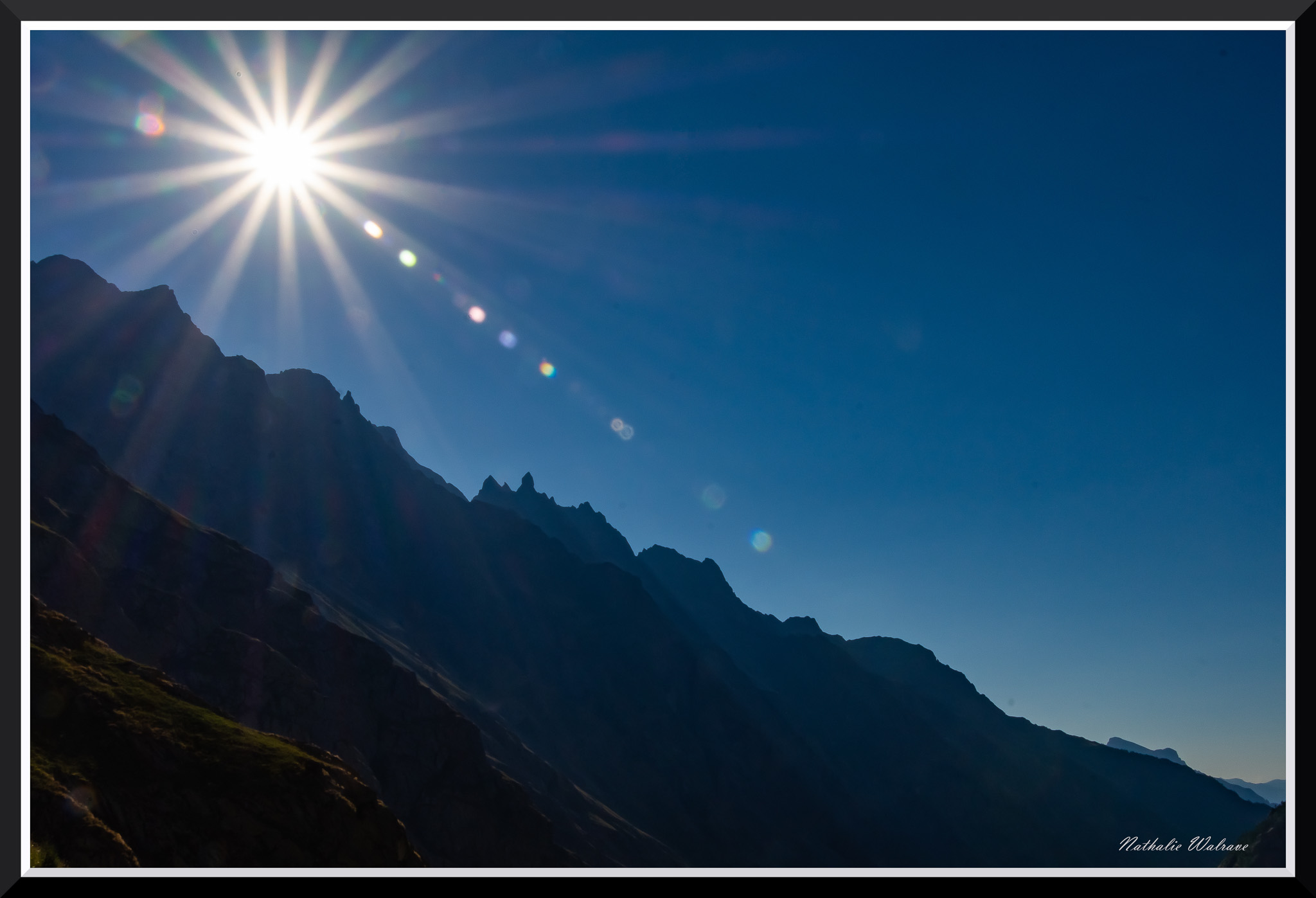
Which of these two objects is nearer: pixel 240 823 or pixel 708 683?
pixel 240 823

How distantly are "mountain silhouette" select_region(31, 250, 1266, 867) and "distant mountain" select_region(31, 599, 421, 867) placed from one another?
57193 millimetres

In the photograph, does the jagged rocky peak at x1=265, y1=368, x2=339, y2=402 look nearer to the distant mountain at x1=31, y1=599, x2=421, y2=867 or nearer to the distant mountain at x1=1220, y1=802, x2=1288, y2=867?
the distant mountain at x1=31, y1=599, x2=421, y2=867

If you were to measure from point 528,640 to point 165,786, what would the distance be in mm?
119175

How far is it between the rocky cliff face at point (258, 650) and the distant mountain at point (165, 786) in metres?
32.2

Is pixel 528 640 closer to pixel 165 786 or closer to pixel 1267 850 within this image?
pixel 1267 850

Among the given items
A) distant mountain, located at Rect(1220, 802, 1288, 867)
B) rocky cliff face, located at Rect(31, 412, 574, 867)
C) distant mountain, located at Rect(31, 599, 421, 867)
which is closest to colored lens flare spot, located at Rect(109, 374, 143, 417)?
rocky cliff face, located at Rect(31, 412, 574, 867)

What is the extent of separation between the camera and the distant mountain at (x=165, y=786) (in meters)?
21.9

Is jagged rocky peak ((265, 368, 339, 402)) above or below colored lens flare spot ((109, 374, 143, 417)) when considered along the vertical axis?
above

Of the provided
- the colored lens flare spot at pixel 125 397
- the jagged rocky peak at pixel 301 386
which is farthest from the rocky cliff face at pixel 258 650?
the jagged rocky peak at pixel 301 386

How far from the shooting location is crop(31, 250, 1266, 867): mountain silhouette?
116 metres

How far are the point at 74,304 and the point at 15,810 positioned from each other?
499 ft
